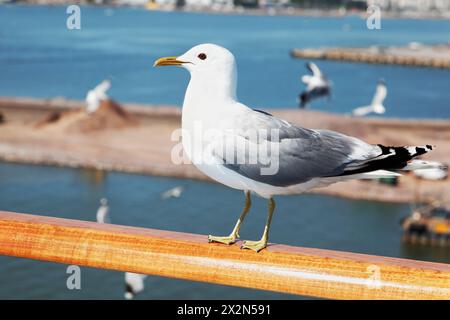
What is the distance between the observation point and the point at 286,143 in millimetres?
1297

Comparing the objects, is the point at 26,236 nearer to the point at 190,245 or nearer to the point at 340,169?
the point at 190,245

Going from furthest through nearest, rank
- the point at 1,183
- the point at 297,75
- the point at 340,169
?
the point at 297,75
the point at 1,183
the point at 340,169

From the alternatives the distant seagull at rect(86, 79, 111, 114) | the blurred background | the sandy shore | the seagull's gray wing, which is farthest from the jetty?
the seagull's gray wing

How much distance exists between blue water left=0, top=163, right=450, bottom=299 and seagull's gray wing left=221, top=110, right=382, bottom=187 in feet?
26.3

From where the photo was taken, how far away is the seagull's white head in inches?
49.0

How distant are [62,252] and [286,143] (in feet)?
1.56

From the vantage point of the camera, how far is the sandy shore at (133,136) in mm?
15578

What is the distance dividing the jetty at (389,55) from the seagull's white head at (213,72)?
136 feet

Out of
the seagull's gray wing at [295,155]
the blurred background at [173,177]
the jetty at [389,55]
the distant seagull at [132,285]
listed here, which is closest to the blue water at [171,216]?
the blurred background at [173,177]

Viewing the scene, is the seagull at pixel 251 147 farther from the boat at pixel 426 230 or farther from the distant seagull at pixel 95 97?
the distant seagull at pixel 95 97

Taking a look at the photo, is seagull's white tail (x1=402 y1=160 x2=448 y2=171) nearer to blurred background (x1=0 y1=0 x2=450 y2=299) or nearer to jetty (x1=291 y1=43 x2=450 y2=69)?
blurred background (x1=0 y1=0 x2=450 y2=299)

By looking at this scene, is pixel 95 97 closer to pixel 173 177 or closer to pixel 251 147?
pixel 173 177

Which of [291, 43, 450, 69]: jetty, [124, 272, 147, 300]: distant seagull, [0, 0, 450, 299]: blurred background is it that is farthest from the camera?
[291, 43, 450, 69]: jetty
